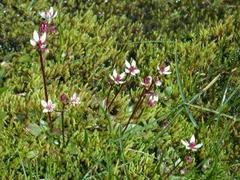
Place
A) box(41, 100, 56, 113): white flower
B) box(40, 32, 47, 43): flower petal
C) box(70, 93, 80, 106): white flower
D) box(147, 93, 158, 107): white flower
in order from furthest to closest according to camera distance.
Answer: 1. box(147, 93, 158, 107): white flower
2. box(70, 93, 80, 106): white flower
3. box(41, 100, 56, 113): white flower
4. box(40, 32, 47, 43): flower petal

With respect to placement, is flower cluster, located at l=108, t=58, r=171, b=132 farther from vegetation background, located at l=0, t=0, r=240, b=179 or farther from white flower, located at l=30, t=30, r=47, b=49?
white flower, located at l=30, t=30, r=47, b=49

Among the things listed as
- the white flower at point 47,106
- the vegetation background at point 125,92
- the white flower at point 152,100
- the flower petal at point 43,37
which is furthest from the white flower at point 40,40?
the white flower at point 152,100

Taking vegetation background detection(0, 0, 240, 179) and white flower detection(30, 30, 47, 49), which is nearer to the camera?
white flower detection(30, 30, 47, 49)

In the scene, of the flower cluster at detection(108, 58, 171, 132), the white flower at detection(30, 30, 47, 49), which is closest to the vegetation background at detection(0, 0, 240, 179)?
the flower cluster at detection(108, 58, 171, 132)

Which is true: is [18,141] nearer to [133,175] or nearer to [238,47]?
[133,175]

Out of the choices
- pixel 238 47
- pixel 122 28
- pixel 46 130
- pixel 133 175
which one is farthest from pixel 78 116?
pixel 238 47

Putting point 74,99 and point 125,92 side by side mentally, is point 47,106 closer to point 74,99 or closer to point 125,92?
point 74,99

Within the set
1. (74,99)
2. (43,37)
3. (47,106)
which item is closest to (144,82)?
(74,99)

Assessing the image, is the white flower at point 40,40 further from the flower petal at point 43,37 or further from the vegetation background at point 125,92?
the vegetation background at point 125,92

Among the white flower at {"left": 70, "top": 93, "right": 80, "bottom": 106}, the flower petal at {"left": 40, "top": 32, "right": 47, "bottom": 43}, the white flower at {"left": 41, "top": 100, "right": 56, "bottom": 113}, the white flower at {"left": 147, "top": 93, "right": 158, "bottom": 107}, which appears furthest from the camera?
the white flower at {"left": 147, "top": 93, "right": 158, "bottom": 107}
